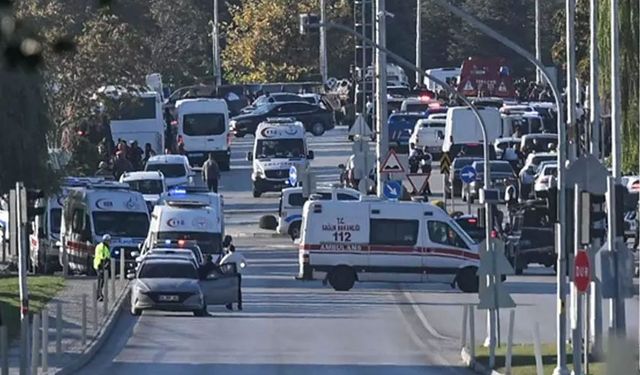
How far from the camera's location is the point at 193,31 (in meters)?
104

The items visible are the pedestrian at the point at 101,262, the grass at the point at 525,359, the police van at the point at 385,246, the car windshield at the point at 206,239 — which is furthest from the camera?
the car windshield at the point at 206,239

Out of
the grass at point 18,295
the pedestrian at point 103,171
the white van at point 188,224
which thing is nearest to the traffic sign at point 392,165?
the white van at point 188,224

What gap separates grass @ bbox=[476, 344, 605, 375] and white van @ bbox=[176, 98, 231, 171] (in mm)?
44781

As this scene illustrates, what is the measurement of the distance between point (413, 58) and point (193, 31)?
55.0ft

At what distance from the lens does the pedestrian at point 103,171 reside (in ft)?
199

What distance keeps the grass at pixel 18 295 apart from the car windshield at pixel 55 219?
3.98 meters

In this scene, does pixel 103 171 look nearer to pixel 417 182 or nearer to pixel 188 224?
pixel 417 182

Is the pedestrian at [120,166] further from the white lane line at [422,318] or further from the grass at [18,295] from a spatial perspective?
the white lane line at [422,318]

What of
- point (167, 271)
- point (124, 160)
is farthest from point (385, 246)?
point (124, 160)

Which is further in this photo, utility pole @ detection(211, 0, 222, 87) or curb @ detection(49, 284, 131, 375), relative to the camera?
utility pole @ detection(211, 0, 222, 87)

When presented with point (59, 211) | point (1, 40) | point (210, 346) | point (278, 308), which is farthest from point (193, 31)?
point (1, 40)

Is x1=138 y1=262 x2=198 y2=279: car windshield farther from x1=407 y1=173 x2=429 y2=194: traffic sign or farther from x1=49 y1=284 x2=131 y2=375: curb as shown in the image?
x1=407 y1=173 x2=429 y2=194: traffic sign

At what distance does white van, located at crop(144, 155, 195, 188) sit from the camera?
61.4 meters

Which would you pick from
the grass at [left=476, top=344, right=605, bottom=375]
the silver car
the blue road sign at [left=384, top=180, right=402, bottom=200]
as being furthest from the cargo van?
the grass at [left=476, top=344, right=605, bottom=375]
